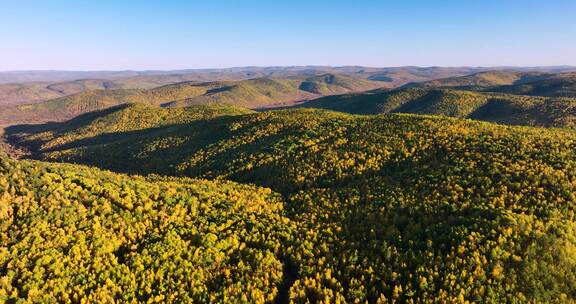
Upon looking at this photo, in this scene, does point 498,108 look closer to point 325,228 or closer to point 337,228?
point 325,228

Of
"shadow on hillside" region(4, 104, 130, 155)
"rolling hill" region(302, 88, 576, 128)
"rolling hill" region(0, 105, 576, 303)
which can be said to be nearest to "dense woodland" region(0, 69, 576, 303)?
"rolling hill" region(0, 105, 576, 303)

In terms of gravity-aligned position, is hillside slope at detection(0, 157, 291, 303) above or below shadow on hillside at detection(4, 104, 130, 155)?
above

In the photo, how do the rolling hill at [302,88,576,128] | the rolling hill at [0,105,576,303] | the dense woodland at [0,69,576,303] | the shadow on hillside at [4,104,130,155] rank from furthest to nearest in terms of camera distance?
1. the shadow on hillside at [4,104,130,155]
2. the rolling hill at [302,88,576,128]
3. the rolling hill at [0,105,576,303]
4. the dense woodland at [0,69,576,303]

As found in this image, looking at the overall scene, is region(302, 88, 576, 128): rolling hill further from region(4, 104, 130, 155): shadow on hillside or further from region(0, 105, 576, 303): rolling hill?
region(4, 104, 130, 155): shadow on hillside

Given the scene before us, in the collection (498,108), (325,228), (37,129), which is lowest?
(37,129)

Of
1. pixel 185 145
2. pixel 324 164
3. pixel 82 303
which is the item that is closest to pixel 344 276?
pixel 82 303

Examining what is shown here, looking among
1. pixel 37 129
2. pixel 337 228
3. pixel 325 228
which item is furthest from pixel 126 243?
pixel 37 129

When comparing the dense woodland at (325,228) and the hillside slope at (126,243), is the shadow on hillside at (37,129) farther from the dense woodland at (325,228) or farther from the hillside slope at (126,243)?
the dense woodland at (325,228)
